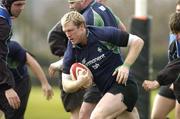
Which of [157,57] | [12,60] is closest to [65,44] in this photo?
[12,60]

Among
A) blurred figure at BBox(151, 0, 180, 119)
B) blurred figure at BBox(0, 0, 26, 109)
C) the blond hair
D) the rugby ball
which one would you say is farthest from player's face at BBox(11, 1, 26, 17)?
blurred figure at BBox(151, 0, 180, 119)

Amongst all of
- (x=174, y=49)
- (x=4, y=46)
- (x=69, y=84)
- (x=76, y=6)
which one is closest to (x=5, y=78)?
(x=4, y=46)

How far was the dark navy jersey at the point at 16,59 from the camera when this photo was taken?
10750 millimetres

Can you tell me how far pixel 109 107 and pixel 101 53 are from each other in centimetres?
65

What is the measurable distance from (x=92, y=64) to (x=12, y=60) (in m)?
1.46

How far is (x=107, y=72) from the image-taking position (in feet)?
32.3

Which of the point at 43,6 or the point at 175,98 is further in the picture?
the point at 43,6

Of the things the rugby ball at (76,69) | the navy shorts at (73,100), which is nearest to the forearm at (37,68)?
the navy shorts at (73,100)

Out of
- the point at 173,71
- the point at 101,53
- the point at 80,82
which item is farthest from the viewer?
the point at 173,71

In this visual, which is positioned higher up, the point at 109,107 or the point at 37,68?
the point at 37,68

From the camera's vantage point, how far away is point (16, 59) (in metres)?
10.8

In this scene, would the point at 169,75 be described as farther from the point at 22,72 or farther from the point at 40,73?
the point at 22,72

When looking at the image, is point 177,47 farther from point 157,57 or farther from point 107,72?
point 157,57

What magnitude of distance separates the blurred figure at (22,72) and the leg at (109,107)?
1.22 meters
